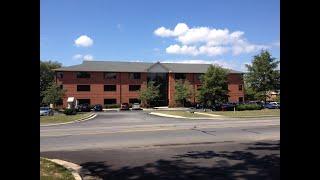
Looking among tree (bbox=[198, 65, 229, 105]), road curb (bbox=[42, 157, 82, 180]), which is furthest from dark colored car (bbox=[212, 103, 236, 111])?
road curb (bbox=[42, 157, 82, 180])

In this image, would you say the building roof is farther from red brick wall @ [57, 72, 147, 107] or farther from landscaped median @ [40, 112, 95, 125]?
landscaped median @ [40, 112, 95, 125]

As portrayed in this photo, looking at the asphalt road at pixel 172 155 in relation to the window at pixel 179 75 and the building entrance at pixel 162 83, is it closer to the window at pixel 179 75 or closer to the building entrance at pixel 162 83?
the building entrance at pixel 162 83

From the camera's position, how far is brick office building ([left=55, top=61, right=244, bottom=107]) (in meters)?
77.7

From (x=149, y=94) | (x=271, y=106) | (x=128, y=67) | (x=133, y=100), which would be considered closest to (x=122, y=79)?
(x=128, y=67)

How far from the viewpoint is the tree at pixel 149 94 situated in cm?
7856

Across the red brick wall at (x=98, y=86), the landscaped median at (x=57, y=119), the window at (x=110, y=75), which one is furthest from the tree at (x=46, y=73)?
the landscaped median at (x=57, y=119)

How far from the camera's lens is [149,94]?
78.5 metres

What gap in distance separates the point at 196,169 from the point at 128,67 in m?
73.8

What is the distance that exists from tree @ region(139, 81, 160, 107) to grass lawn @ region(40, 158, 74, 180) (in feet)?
219
